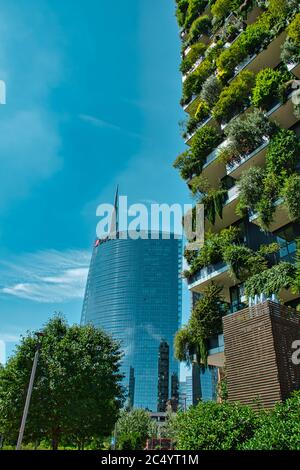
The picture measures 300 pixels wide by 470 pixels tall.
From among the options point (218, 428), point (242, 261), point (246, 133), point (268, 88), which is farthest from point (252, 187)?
point (218, 428)

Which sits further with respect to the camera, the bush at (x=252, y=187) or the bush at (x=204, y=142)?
the bush at (x=204, y=142)

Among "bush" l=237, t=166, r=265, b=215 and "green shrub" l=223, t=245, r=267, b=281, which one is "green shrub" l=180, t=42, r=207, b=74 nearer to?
"bush" l=237, t=166, r=265, b=215

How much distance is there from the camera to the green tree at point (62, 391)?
21578 millimetres

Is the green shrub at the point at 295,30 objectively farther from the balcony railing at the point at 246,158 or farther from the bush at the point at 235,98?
the balcony railing at the point at 246,158

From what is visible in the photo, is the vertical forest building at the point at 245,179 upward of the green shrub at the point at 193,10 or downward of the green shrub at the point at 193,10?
downward

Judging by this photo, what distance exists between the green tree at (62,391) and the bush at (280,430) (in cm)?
1516

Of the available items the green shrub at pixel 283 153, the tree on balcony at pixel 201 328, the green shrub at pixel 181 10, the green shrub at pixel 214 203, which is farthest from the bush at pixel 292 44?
the green shrub at pixel 181 10

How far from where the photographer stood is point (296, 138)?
19.5m

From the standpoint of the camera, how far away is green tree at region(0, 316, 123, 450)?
21.6m

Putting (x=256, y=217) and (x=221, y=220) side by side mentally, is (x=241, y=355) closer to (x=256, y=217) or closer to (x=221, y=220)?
(x=256, y=217)

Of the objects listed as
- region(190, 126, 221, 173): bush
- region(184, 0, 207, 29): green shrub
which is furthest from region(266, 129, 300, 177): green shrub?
region(184, 0, 207, 29): green shrub

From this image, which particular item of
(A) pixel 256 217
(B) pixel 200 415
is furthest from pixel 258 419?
(A) pixel 256 217

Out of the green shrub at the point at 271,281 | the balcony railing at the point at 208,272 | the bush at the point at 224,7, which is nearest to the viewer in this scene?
the green shrub at the point at 271,281
